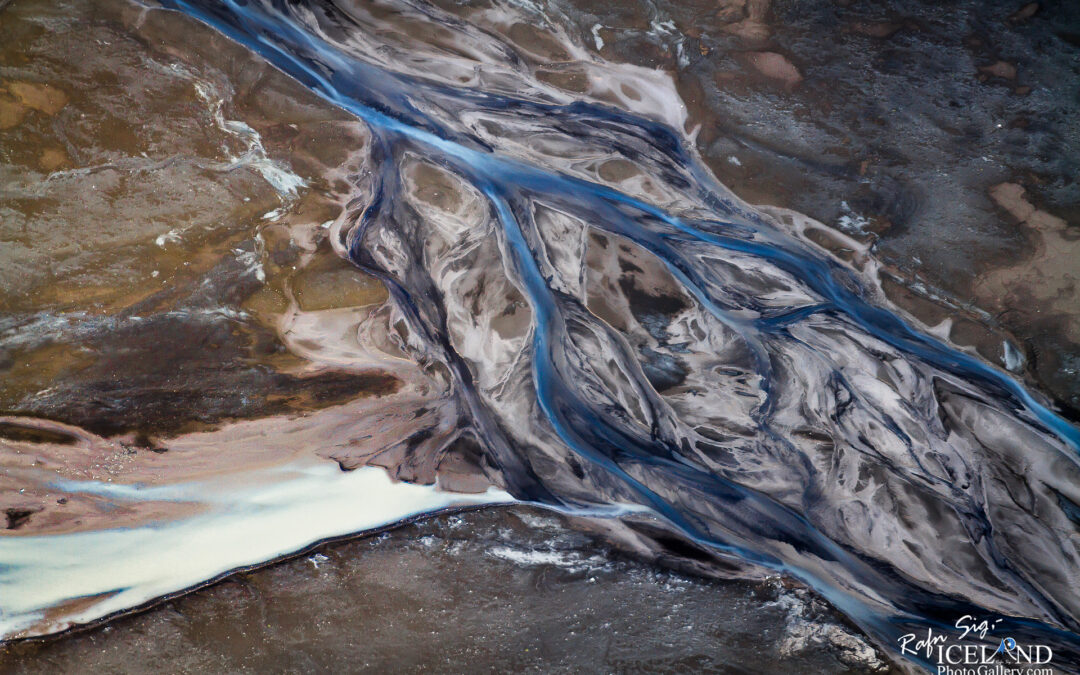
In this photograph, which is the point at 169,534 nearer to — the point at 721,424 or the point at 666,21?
A: the point at 721,424

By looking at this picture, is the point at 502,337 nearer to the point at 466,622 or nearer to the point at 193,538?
the point at 466,622

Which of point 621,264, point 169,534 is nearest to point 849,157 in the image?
point 621,264

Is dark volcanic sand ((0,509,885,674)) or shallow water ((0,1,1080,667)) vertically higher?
shallow water ((0,1,1080,667))

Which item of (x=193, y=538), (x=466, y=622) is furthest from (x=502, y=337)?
(x=193, y=538)

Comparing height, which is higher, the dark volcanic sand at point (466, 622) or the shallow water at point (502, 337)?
the shallow water at point (502, 337)
